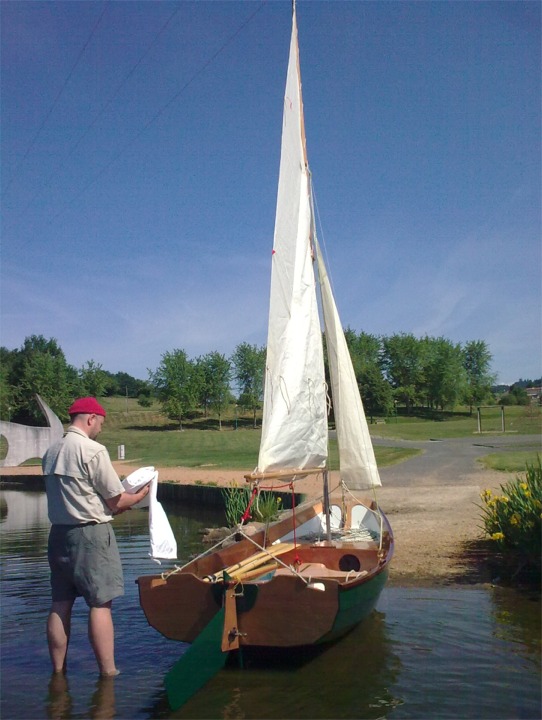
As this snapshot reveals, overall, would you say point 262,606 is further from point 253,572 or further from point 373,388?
point 373,388

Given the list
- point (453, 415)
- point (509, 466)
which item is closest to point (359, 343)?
point (453, 415)

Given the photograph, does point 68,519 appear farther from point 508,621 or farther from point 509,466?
point 509,466

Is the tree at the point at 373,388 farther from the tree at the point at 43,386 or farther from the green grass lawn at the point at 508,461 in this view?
the green grass lawn at the point at 508,461

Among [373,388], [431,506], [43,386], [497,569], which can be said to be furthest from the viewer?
[373,388]

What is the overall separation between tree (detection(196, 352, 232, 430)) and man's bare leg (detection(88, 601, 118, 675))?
67333mm

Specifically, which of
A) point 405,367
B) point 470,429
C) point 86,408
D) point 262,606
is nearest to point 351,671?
point 262,606

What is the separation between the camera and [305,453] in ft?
27.6

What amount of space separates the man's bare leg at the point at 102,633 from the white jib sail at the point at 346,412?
4.44 metres

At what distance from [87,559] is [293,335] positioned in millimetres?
4046

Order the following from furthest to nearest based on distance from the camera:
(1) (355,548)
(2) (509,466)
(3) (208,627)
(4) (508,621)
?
(2) (509,466), (1) (355,548), (4) (508,621), (3) (208,627)

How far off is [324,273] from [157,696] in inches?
227

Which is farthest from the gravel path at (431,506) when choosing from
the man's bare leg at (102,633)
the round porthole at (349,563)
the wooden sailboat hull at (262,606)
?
the man's bare leg at (102,633)

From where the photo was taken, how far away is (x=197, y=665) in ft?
19.4

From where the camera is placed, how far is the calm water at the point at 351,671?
5.62 metres
